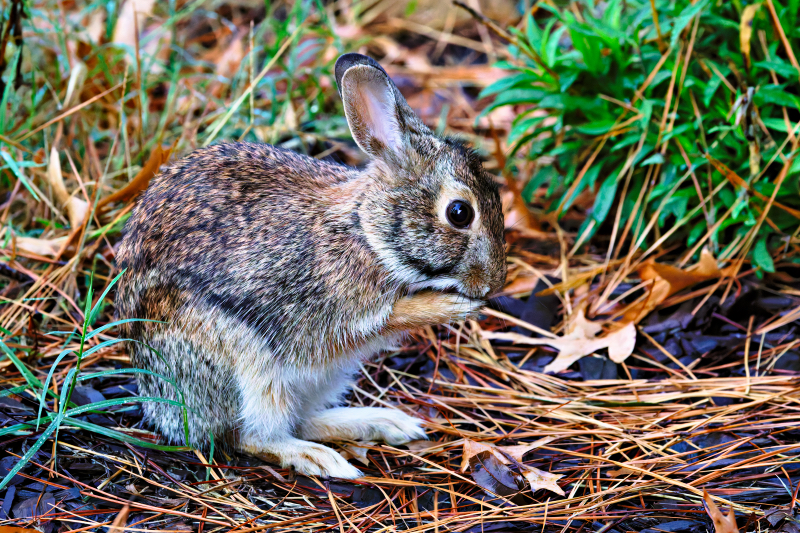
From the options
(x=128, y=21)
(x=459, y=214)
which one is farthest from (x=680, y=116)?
(x=128, y=21)

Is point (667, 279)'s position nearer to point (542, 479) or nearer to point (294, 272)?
point (542, 479)

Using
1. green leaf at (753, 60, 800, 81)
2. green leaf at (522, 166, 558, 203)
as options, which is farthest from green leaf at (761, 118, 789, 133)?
green leaf at (522, 166, 558, 203)

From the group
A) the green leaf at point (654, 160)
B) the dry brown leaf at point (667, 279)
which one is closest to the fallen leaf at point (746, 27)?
the green leaf at point (654, 160)

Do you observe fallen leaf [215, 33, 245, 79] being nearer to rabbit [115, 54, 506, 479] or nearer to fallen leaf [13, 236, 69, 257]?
fallen leaf [13, 236, 69, 257]

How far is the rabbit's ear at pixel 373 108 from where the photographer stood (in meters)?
3.22

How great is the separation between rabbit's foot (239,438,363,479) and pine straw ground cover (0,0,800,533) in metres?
0.07

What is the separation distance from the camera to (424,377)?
3.98 metres

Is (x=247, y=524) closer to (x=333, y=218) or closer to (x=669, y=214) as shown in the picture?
(x=333, y=218)

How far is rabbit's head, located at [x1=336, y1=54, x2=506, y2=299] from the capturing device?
323 centimetres

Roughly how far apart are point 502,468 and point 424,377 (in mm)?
919

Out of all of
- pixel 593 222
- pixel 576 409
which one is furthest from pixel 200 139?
pixel 576 409

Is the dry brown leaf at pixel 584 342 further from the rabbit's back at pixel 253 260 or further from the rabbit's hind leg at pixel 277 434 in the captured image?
the rabbit's hind leg at pixel 277 434

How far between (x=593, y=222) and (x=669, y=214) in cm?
45

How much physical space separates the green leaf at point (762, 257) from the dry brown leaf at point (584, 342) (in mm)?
746
